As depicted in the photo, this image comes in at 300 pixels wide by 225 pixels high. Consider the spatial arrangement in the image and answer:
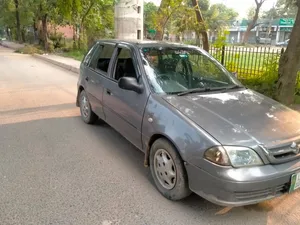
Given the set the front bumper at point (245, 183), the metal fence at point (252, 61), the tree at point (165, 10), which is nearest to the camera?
the front bumper at point (245, 183)

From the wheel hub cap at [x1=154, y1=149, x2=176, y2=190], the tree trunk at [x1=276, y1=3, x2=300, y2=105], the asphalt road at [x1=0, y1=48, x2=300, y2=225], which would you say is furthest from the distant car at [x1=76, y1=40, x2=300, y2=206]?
the tree trunk at [x1=276, y1=3, x2=300, y2=105]

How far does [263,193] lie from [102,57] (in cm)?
331

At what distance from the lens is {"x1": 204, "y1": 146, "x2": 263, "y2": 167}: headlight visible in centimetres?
244

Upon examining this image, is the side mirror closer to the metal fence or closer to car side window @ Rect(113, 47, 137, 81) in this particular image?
car side window @ Rect(113, 47, 137, 81)

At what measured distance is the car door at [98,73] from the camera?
4500 millimetres

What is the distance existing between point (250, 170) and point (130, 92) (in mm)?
1774

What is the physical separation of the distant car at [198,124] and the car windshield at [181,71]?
1cm

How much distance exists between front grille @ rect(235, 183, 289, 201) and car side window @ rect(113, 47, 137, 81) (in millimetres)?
2097

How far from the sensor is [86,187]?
3227mm

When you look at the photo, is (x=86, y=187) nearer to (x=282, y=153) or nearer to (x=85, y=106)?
(x=282, y=153)

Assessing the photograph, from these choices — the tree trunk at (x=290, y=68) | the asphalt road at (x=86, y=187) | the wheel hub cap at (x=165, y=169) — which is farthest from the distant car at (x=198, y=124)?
the tree trunk at (x=290, y=68)

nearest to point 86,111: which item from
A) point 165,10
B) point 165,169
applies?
point 165,169

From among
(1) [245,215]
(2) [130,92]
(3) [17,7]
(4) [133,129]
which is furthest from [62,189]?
(3) [17,7]

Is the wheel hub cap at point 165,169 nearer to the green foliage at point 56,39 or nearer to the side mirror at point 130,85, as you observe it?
the side mirror at point 130,85
